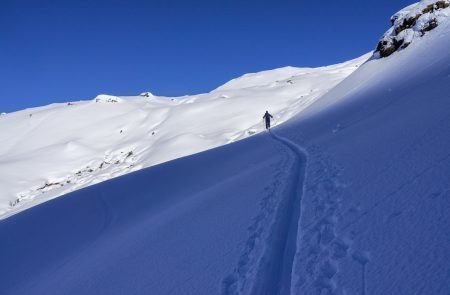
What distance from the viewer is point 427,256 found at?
11.3 feet

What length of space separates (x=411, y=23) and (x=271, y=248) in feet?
103

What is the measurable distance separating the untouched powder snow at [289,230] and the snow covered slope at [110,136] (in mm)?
24526

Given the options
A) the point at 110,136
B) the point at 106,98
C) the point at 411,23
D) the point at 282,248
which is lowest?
→ the point at 282,248

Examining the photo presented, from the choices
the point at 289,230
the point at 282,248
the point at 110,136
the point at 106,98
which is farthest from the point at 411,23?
the point at 106,98

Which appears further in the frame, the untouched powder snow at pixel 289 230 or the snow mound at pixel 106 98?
the snow mound at pixel 106 98

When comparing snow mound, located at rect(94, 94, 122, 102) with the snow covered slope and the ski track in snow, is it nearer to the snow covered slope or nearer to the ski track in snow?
the snow covered slope

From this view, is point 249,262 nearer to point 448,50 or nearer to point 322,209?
point 322,209

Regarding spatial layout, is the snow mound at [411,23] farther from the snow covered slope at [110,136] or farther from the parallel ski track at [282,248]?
the parallel ski track at [282,248]

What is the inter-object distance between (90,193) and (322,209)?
1255 centimetres

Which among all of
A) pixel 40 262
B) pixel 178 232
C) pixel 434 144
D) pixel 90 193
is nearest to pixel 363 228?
pixel 434 144

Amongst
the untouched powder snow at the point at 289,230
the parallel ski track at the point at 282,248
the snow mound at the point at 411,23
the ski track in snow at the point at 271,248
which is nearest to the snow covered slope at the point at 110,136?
the snow mound at the point at 411,23

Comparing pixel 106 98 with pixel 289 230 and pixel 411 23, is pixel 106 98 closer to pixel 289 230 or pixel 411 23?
pixel 411 23

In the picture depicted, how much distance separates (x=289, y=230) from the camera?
18.6 ft

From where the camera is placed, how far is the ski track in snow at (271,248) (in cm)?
442
